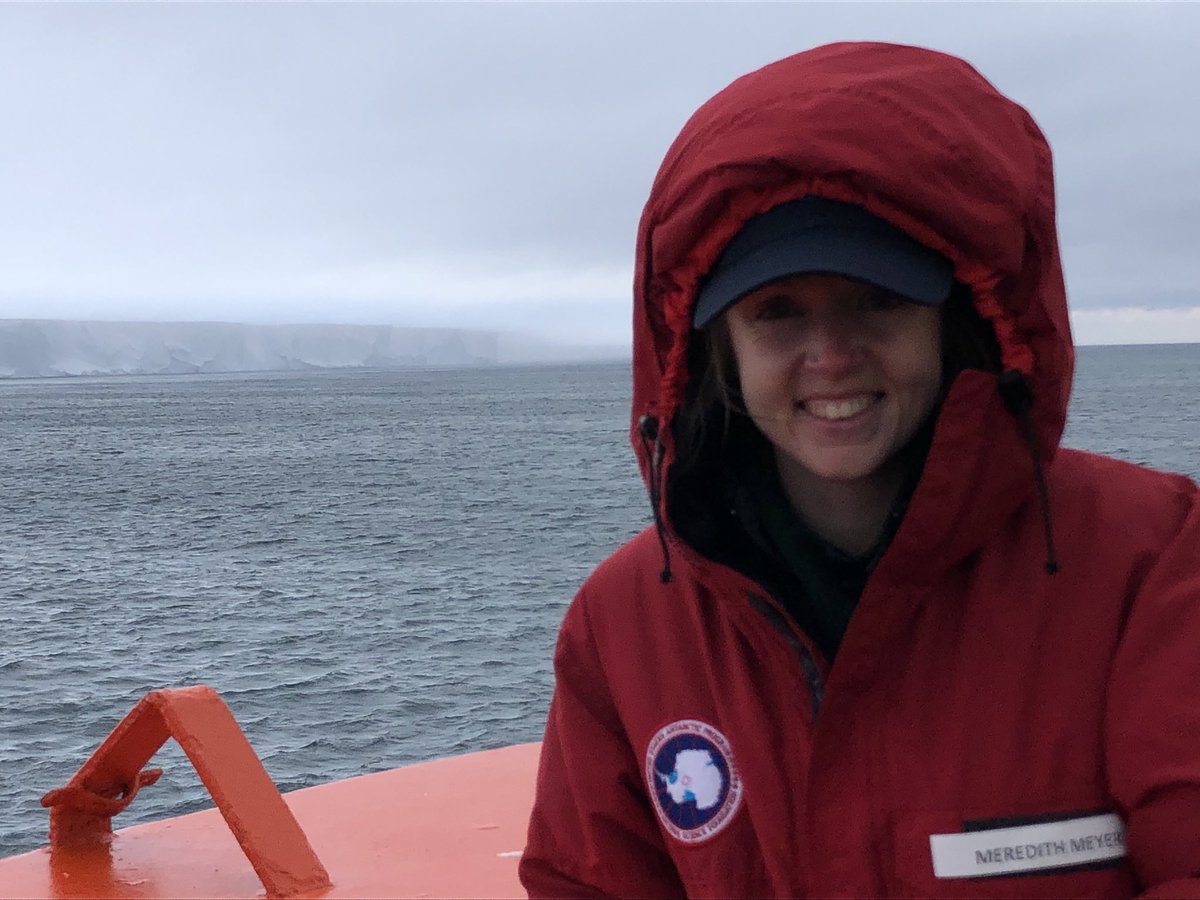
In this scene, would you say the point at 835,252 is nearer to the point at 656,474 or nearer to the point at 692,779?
the point at 656,474

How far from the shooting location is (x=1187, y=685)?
1.34 meters

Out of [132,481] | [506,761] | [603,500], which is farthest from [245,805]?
[132,481]

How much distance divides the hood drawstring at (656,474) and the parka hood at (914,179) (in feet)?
0.55

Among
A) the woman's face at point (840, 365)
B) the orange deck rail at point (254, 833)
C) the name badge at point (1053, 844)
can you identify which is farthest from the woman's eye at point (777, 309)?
the orange deck rail at point (254, 833)

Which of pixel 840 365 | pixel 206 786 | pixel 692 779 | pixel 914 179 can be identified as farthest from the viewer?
pixel 206 786

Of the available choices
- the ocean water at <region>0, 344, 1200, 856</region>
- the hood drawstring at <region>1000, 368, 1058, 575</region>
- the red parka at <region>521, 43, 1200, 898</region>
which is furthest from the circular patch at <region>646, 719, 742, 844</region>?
the ocean water at <region>0, 344, 1200, 856</region>

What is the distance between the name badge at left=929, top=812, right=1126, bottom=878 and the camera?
140 centimetres

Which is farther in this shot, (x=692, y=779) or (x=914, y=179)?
(x=692, y=779)

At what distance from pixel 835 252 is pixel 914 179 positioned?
0.10 m

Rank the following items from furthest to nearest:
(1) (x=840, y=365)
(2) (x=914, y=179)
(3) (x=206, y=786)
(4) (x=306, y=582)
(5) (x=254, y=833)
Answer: (4) (x=306, y=582) → (3) (x=206, y=786) → (5) (x=254, y=833) → (1) (x=840, y=365) → (2) (x=914, y=179)

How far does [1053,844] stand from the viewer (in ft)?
4.58

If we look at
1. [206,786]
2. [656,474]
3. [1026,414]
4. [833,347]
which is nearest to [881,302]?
[833,347]

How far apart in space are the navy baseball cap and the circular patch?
0.48 metres

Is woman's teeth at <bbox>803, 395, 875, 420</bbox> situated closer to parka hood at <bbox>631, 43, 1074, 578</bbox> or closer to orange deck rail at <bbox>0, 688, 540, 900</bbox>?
parka hood at <bbox>631, 43, 1074, 578</bbox>
